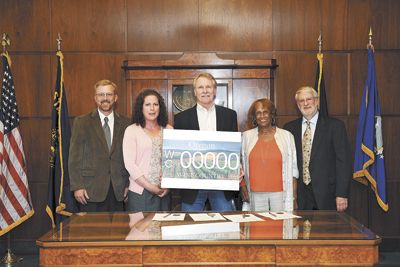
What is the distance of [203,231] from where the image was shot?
2.55 metres

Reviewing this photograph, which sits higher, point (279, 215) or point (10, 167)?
point (10, 167)

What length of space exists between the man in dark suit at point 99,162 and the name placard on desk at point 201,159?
66 cm

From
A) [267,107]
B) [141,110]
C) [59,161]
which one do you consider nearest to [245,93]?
[267,107]

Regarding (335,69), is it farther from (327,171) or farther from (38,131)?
(38,131)

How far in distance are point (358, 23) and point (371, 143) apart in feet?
4.39

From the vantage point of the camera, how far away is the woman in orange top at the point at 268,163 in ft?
13.0

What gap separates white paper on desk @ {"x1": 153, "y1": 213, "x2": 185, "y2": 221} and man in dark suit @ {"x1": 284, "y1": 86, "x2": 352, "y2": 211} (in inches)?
61.7

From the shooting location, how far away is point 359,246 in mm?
2373

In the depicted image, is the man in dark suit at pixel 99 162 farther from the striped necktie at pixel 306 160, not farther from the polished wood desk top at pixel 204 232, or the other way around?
the striped necktie at pixel 306 160

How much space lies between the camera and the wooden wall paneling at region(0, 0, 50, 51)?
17.3 feet

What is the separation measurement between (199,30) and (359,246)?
3443 mm

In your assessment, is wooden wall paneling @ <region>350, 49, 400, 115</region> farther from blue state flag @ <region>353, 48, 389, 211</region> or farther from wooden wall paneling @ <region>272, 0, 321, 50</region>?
wooden wall paneling @ <region>272, 0, 321, 50</region>

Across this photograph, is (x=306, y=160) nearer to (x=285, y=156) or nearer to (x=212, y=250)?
(x=285, y=156)

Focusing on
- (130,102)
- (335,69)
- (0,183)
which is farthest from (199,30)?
(0,183)
